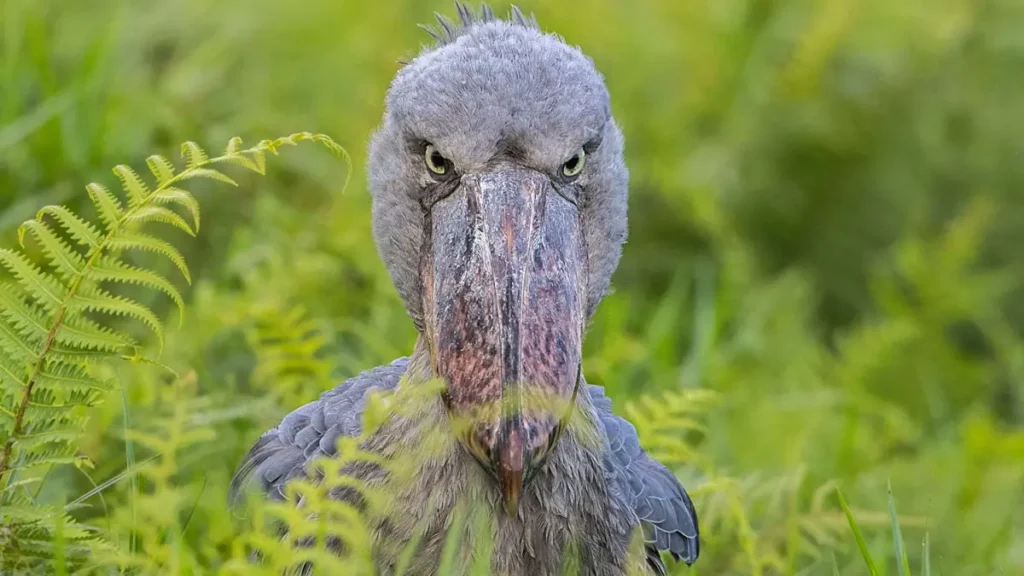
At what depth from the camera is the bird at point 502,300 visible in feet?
9.02

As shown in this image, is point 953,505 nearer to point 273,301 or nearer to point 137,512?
point 273,301

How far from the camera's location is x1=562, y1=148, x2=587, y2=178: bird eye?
10.2 ft

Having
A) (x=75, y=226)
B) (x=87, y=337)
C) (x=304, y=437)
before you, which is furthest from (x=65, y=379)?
(x=304, y=437)

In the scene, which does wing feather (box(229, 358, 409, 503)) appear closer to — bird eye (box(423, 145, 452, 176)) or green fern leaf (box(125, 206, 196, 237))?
bird eye (box(423, 145, 452, 176))

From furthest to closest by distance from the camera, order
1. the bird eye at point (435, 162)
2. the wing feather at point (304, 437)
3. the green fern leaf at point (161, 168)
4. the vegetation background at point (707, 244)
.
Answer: the vegetation background at point (707, 244) < the wing feather at point (304, 437) < the bird eye at point (435, 162) < the green fern leaf at point (161, 168)

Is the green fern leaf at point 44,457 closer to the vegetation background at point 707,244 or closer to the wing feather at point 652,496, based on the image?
the vegetation background at point 707,244

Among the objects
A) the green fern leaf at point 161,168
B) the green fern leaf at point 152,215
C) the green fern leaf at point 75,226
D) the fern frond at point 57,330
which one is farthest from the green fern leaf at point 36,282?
the green fern leaf at point 161,168

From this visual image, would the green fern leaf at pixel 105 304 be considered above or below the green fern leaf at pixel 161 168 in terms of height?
below

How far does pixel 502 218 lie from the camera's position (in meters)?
2.90

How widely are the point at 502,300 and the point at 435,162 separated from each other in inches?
18.5

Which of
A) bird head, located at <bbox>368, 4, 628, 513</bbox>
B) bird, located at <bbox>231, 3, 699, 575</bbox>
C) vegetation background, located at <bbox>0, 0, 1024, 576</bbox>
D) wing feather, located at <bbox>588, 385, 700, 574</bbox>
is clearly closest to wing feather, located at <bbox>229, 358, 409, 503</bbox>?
bird, located at <bbox>231, 3, 699, 575</bbox>

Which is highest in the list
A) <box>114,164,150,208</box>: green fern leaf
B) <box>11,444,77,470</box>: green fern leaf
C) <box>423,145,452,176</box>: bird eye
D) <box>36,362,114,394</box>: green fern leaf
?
<box>423,145,452,176</box>: bird eye

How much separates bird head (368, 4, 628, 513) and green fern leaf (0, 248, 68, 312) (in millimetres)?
821

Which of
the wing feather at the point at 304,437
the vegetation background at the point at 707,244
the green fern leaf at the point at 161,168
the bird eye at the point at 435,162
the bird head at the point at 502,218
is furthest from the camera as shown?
the vegetation background at the point at 707,244
